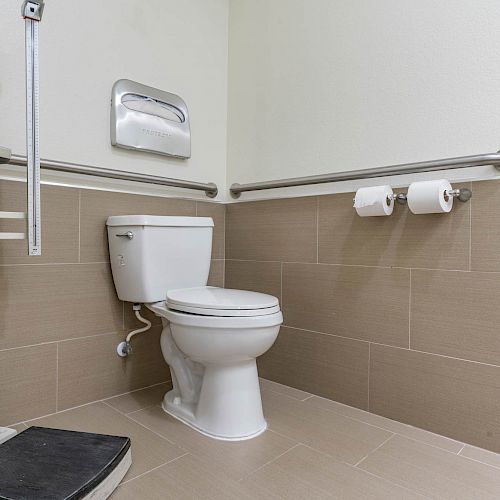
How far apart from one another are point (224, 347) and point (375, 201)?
2.20 feet

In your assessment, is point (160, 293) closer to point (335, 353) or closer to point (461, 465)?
point (335, 353)

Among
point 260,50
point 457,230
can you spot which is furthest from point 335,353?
point 260,50

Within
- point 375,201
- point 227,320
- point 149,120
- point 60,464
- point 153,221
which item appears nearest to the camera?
point 60,464

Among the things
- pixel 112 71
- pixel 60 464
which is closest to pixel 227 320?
pixel 60 464

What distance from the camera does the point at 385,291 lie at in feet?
4.90

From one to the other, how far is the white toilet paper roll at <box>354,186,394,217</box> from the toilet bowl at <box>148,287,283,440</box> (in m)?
0.44

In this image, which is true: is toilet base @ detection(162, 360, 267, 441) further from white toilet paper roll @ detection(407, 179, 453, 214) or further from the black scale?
white toilet paper roll @ detection(407, 179, 453, 214)

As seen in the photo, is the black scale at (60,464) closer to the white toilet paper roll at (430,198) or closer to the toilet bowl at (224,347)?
the toilet bowl at (224,347)

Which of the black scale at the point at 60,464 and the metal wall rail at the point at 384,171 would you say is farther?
the metal wall rail at the point at 384,171

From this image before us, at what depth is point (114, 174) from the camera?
5.30 feet

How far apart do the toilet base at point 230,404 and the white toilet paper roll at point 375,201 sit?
628mm

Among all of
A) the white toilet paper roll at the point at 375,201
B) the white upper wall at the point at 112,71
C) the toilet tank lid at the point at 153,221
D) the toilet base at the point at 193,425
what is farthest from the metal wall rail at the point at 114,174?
the toilet base at the point at 193,425

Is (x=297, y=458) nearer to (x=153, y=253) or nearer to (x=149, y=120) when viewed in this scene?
(x=153, y=253)

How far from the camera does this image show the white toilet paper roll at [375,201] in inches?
54.6
